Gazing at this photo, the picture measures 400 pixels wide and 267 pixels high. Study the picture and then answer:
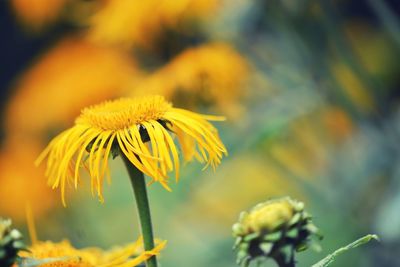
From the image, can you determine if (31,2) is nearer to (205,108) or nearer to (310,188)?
(205,108)

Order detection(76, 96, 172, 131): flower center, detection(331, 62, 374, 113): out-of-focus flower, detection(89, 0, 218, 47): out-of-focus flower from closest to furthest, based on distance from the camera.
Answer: detection(76, 96, 172, 131): flower center, detection(89, 0, 218, 47): out-of-focus flower, detection(331, 62, 374, 113): out-of-focus flower

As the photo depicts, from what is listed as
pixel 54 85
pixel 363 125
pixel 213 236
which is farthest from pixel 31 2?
pixel 363 125

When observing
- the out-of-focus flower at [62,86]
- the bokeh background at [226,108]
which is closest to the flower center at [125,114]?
the bokeh background at [226,108]

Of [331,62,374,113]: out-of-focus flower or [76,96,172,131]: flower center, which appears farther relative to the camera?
[331,62,374,113]: out-of-focus flower

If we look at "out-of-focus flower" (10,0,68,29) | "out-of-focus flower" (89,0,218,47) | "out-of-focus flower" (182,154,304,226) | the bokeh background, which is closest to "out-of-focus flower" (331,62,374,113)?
the bokeh background

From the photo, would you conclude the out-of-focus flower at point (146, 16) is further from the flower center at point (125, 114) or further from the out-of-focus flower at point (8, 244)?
the out-of-focus flower at point (8, 244)

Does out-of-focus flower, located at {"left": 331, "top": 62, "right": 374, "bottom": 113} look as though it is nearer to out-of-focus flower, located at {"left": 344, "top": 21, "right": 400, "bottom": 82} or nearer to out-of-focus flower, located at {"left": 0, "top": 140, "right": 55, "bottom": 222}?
out-of-focus flower, located at {"left": 344, "top": 21, "right": 400, "bottom": 82}

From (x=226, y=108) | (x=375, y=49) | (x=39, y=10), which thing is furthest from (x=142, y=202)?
(x=375, y=49)
